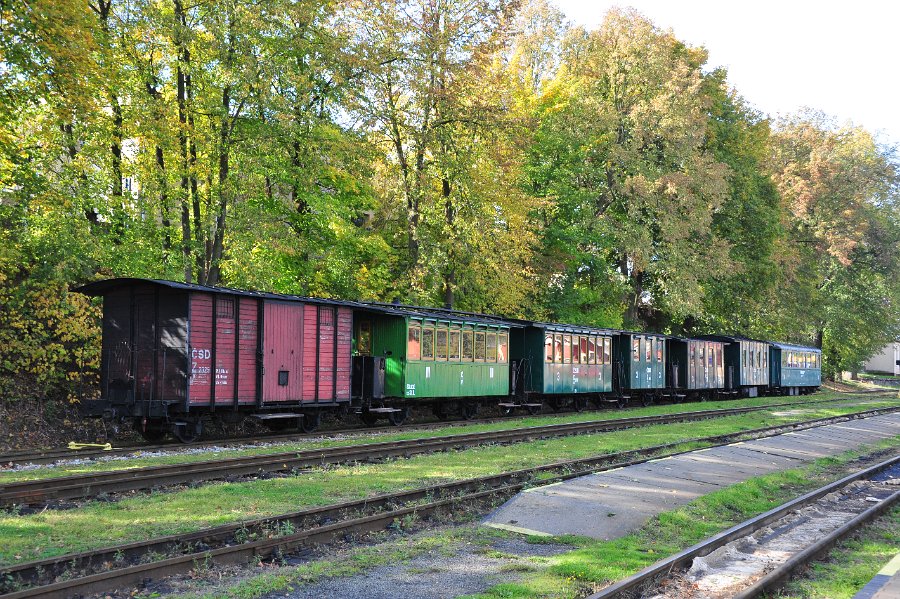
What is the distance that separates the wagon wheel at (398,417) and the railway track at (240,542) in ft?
38.1

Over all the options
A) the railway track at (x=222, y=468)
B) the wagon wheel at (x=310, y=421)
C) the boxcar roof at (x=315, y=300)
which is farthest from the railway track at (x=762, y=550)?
the wagon wheel at (x=310, y=421)

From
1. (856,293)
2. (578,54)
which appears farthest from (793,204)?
(578,54)

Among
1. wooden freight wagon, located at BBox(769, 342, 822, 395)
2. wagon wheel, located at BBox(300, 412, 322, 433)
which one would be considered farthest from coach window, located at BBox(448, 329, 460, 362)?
wooden freight wagon, located at BBox(769, 342, 822, 395)

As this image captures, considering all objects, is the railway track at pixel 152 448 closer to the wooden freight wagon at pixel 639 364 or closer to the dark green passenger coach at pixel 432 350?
the dark green passenger coach at pixel 432 350

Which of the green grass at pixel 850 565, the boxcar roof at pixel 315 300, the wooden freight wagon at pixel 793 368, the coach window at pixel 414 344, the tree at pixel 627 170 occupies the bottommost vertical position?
the green grass at pixel 850 565

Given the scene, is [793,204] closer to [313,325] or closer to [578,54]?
[578,54]

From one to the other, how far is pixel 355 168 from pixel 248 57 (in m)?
5.50

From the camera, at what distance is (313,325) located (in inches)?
848

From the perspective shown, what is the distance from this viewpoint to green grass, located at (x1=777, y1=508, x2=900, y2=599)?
25.6ft

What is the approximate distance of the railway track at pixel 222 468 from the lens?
10876 mm

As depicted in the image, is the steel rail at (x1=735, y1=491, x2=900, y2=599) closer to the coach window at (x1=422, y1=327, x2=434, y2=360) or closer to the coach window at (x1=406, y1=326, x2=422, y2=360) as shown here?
the coach window at (x1=406, y1=326, x2=422, y2=360)

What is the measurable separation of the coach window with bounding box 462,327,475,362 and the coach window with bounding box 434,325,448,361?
4.01 feet

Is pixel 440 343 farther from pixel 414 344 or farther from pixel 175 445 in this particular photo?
pixel 175 445

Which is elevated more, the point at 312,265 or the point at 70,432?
the point at 312,265
